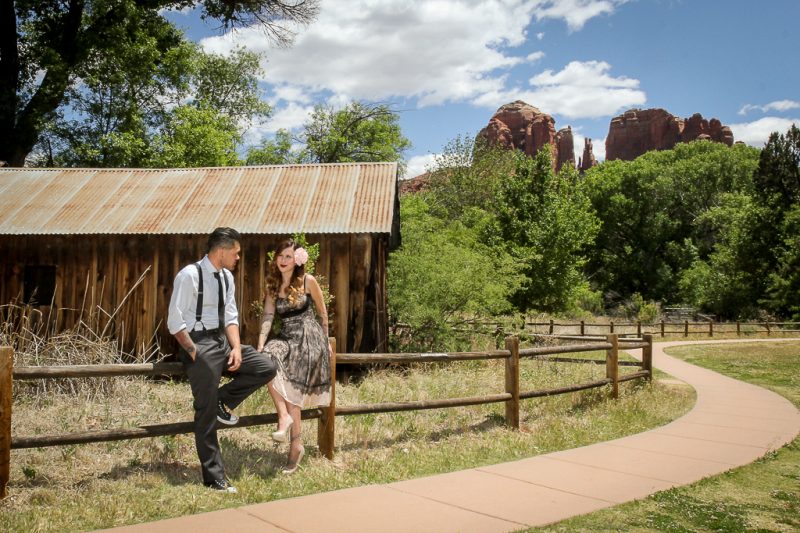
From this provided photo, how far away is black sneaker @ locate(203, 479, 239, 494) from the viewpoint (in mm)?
5301

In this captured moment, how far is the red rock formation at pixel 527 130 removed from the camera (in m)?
116

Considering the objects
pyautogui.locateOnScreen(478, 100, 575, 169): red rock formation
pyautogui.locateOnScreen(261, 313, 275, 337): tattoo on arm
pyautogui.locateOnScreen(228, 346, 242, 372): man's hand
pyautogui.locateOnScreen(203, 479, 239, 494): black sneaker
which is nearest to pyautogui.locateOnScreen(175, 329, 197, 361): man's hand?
pyautogui.locateOnScreen(228, 346, 242, 372): man's hand

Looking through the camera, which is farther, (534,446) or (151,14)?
(151,14)

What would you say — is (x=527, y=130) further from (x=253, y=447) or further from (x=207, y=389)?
(x=207, y=389)

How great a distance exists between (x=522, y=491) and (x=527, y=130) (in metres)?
117

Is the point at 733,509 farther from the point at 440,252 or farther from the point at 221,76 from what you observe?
the point at 221,76

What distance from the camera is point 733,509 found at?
5121 millimetres

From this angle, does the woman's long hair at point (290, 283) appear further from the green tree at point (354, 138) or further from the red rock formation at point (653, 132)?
the red rock formation at point (653, 132)

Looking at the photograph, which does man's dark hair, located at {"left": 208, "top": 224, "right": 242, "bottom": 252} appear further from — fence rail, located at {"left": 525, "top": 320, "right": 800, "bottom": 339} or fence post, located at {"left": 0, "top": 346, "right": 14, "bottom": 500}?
fence rail, located at {"left": 525, "top": 320, "right": 800, "bottom": 339}

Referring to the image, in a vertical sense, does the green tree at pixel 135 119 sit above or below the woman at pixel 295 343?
above

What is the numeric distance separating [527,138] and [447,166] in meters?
76.7

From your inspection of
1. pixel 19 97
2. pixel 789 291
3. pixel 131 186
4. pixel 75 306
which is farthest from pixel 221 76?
pixel 789 291

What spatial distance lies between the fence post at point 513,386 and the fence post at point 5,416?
5.45 m

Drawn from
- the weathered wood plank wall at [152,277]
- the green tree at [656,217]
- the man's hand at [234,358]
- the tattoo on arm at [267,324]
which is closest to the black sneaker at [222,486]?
the man's hand at [234,358]
